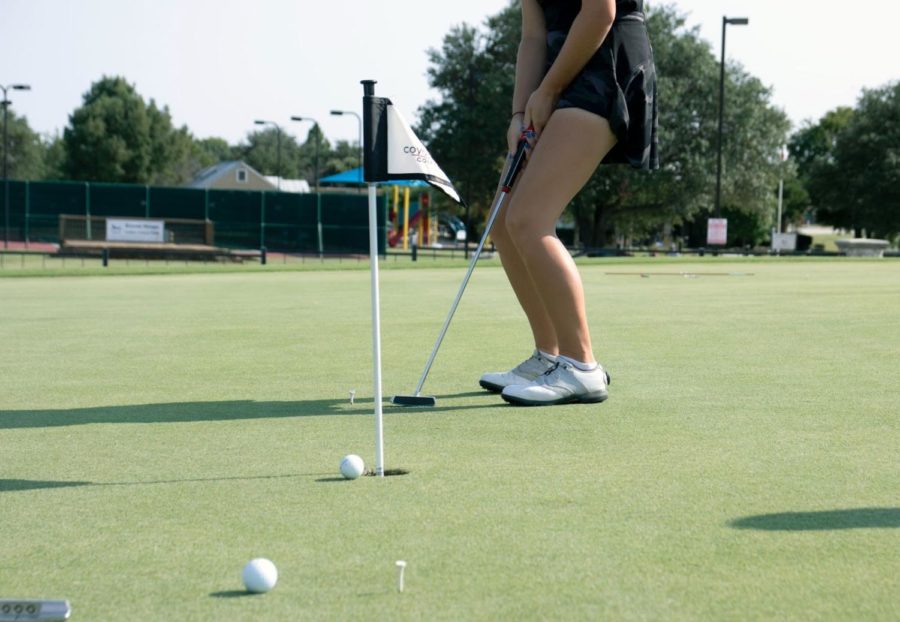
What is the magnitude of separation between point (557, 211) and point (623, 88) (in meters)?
0.66

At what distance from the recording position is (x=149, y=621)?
6.92 ft

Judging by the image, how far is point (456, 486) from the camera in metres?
3.22

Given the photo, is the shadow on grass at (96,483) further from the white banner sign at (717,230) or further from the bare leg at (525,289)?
the white banner sign at (717,230)

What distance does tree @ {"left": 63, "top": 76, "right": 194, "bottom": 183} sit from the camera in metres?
85.1

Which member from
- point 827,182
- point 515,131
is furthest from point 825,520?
point 827,182

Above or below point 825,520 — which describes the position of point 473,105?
above

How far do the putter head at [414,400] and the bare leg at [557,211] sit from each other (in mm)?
688

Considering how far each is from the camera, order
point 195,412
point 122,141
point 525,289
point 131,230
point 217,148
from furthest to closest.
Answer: point 217,148 → point 122,141 → point 131,230 → point 525,289 → point 195,412

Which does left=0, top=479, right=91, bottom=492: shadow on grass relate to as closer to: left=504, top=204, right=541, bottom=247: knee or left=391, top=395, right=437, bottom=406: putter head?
left=391, top=395, right=437, bottom=406: putter head

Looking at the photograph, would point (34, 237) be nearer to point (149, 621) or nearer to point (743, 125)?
point (743, 125)

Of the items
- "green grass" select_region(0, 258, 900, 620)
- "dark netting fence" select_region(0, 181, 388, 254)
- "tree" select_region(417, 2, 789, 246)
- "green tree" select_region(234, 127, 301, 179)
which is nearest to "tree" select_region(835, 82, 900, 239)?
"tree" select_region(417, 2, 789, 246)

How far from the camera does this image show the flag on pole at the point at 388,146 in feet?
12.0

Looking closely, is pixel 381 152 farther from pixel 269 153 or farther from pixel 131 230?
pixel 269 153

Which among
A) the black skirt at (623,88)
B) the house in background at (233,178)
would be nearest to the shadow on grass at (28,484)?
the black skirt at (623,88)
